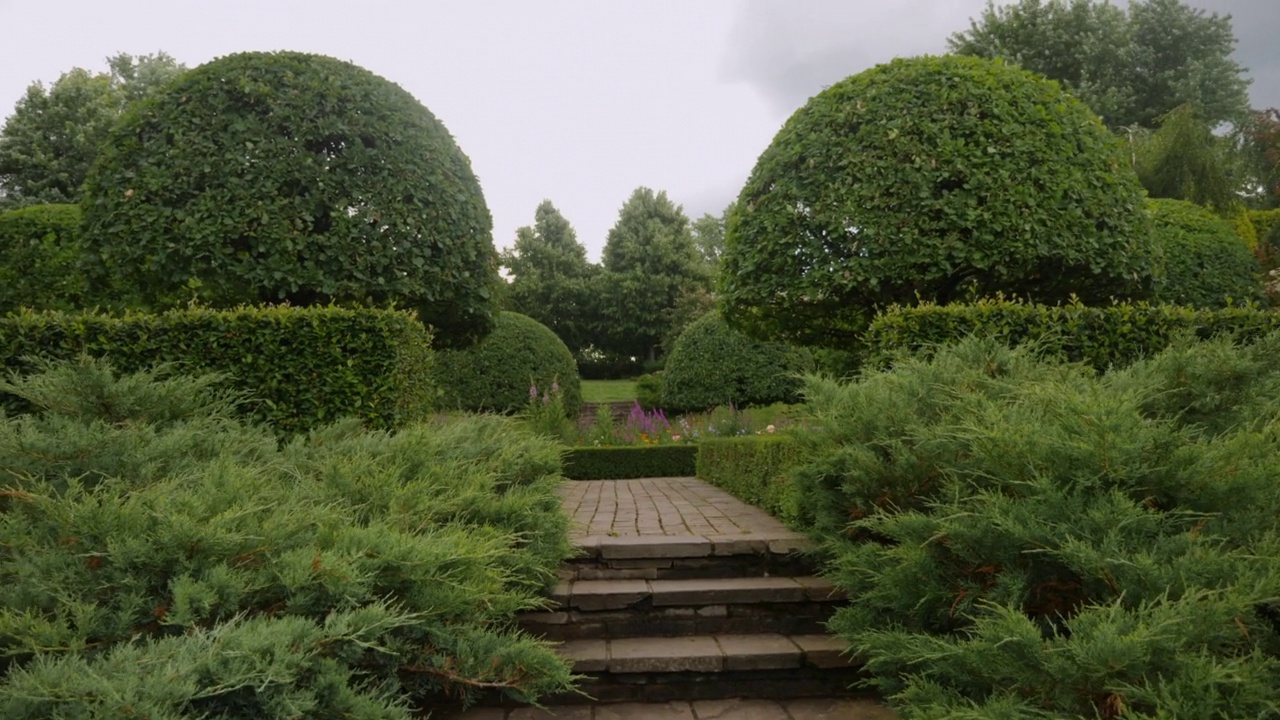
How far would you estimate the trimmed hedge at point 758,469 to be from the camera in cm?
570

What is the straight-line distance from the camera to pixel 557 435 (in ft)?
40.7

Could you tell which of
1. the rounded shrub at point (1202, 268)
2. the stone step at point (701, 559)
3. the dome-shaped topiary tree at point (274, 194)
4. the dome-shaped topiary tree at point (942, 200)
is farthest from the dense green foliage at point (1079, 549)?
the rounded shrub at point (1202, 268)

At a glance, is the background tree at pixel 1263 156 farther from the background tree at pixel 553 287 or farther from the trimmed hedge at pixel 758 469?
the background tree at pixel 553 287

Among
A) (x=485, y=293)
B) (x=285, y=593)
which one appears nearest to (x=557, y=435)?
(x=485, y=293)

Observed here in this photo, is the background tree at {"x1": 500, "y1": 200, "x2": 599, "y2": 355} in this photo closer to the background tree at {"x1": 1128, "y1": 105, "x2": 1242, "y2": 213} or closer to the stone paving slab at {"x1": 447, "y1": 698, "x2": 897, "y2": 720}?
the background tree at {"x1": 1128, "y1": 105, "x2": 1242, "y2": 213}

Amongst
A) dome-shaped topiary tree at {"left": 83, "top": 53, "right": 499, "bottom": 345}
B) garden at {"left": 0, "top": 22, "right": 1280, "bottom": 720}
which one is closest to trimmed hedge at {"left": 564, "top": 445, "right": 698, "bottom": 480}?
Answer: garden at {"left": 0, "top": 22, "right": 1280, "bottom": 720}

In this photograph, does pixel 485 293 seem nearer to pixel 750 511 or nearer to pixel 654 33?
pixel 654 33

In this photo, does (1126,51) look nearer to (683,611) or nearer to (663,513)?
(663,513)

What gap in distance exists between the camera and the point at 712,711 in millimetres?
3625

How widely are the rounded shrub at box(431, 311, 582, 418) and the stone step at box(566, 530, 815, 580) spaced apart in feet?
36.4

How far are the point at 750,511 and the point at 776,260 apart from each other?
241 centimetres

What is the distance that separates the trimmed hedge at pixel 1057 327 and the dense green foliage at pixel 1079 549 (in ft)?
6.41

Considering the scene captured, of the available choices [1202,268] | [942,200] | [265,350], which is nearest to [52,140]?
[265,350]

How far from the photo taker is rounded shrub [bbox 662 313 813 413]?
50.4 ft
